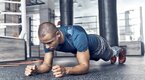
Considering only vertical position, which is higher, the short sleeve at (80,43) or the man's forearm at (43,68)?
the short sleeve at (80,43)

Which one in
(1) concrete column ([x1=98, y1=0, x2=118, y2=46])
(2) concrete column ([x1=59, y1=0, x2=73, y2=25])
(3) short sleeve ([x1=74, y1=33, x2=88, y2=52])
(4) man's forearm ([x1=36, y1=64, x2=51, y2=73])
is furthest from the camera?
(2) concrete column ([x1=59, y1=0, x2=73, y2=25])

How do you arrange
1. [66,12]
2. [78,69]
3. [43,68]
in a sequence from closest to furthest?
1. [78,69]
2. [43,68]
3. [66,12]

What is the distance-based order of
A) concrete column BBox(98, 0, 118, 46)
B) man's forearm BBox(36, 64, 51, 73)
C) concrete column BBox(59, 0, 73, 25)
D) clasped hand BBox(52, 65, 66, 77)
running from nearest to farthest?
clasped hand BBox(52, 65, 66, 77), man's forearm BBox(36, 64, 51, 73), concrete column BBox(98, 0, 118, 46), concrete column BBox(59, 0, 73, 25)

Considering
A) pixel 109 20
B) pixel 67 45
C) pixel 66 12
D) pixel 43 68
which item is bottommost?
pixel 43 68

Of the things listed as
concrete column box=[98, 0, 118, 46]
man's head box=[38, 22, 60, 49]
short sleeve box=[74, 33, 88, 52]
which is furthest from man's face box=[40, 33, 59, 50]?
concrete column box=[98, 0, 118, 46]

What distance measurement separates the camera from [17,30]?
5074 mm

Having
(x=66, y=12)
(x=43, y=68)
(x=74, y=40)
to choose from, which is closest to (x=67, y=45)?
(x=74, y=40)

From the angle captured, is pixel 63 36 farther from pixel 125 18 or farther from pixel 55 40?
pixel 125 18

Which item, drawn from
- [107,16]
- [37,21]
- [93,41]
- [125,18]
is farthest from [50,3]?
[93,41]

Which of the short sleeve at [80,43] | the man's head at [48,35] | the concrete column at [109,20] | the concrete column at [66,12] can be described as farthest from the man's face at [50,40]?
the concrete column at [66,12]

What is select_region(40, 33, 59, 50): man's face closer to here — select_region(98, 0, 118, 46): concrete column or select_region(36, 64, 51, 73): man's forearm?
select_region(36, 64, 51, 73): man's forearm

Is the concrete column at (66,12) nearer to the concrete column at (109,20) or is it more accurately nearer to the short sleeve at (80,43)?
the concrete column at (109,20)

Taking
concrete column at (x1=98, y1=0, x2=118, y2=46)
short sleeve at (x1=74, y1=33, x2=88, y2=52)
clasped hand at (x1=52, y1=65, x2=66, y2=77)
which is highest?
concrete column at (x1=98, y1=0, x2=118, y2=46)

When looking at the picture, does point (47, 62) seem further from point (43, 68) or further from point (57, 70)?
point (57, 70)
